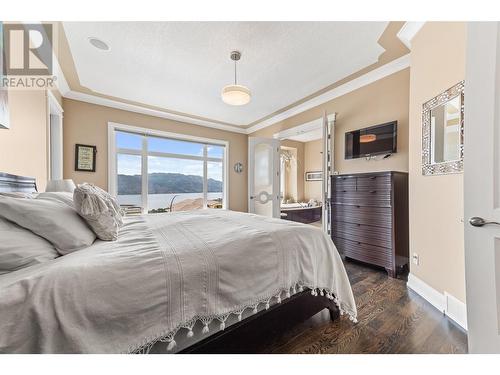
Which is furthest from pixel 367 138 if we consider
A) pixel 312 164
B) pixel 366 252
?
pixel 312 164

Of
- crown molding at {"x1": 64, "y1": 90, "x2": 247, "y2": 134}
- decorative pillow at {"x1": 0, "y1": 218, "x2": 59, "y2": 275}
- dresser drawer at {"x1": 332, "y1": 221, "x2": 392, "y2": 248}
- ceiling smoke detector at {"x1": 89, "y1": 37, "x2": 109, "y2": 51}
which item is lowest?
dresser drawer at {"x1": 332, "y1": 221, "x2": 392, "y2": 248}

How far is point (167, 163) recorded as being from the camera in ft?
14.5

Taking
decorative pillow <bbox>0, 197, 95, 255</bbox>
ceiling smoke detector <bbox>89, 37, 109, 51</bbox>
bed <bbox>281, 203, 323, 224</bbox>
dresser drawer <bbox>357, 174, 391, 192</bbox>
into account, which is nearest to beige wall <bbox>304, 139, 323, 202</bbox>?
bed <bbox>281, 203, 323, 224</bbox>

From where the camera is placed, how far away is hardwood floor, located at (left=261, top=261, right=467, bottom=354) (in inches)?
50.9

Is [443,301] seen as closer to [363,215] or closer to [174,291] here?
[363,215]

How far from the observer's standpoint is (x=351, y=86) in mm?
3018

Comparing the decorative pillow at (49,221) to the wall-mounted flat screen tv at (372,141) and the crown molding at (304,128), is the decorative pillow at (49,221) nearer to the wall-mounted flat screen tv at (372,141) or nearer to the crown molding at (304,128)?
the wall-mounted flat screen tv at (372,141)

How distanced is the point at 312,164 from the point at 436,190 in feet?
14.1

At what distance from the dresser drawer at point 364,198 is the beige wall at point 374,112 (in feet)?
1.54

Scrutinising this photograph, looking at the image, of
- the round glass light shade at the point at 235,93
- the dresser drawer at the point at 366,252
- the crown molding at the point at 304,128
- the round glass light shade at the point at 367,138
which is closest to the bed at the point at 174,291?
the dresser drawer at the point at 366,252

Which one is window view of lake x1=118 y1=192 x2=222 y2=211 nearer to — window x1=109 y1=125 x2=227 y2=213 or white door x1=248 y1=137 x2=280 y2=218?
window x1=109 y1=125 x2=227 y2=213

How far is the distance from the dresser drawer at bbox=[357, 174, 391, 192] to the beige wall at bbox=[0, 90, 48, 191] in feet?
12.0

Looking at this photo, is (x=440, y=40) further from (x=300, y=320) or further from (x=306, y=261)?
(x=300, y=320)
